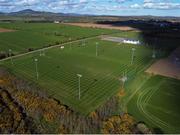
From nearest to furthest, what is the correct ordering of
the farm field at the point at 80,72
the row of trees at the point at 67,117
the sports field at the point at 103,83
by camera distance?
the row of trees at the point at 67,117
the sports field at the point at 103,83
the farm field at the point at 80,72

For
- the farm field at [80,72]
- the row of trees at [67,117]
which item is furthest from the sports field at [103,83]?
the row of trees at [67,117]

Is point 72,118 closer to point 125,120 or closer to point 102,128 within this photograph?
point 102,128

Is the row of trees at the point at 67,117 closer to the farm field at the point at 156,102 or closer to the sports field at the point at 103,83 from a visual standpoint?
the sports field at the point at 103,83

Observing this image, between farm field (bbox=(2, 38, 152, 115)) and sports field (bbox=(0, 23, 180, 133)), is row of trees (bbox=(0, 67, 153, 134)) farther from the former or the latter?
farm field (bbox=(2, 38, 152, 115))

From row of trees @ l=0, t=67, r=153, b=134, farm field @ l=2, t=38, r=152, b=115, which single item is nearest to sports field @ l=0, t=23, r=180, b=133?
farm field @ l=2, t=38, r=152, b=115

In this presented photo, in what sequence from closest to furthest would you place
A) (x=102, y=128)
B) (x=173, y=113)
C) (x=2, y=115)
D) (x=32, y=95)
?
(x=102, y=128) < (x=2, y=115) < (x=173, y=113) < (x=32, y=95)

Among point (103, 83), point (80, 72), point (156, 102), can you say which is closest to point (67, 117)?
point (103, 83)

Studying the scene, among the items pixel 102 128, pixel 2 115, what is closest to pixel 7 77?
pixel 2 115
